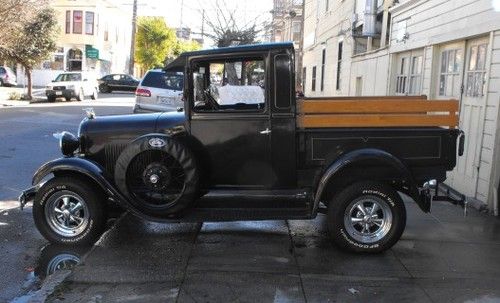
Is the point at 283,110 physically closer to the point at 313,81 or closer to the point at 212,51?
the point at 212,51

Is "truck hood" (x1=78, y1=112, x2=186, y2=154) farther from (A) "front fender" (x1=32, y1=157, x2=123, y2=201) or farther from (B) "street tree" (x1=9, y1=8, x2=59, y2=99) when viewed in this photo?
(B) "street tree" (x1=9, y1=8, x2=59, y2=99)

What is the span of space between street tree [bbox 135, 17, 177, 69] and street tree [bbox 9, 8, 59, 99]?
31.1 meters

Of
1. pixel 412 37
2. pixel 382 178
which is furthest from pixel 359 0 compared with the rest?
pixel 382 178

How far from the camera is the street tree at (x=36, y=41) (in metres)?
28.1

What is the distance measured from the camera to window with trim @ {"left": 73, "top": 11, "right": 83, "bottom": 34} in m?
49.3

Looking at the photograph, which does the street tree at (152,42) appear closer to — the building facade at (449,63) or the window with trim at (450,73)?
the building facade at (449,63)

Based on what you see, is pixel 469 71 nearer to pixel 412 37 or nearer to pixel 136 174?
pixel 412 37

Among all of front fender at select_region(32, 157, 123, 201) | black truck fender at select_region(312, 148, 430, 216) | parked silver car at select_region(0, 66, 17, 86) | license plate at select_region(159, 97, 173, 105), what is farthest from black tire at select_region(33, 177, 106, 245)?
parked silver car at select_region(0, 66, 17, 86)

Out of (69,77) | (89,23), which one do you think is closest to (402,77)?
(69,77)

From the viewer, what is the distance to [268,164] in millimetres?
6008

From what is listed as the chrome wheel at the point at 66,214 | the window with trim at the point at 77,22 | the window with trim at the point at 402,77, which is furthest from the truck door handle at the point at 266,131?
the window with trim at the point at 77,22

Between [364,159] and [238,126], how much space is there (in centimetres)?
131

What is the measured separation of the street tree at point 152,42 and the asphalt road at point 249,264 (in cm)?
5528

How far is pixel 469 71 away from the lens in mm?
8797
